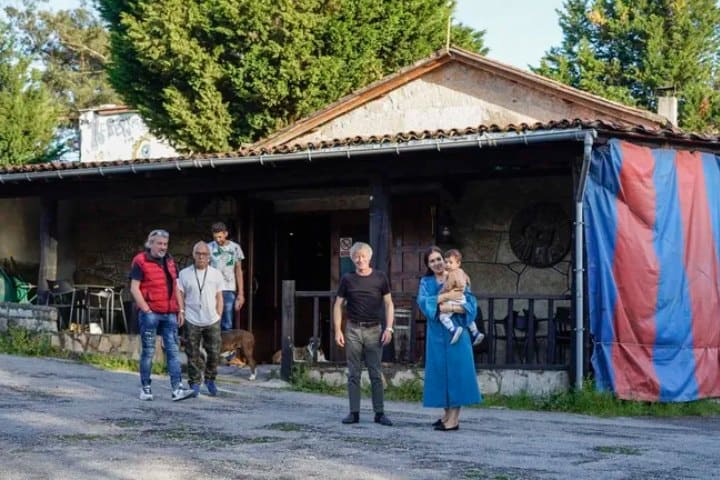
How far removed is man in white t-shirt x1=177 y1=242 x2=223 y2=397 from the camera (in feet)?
31.9

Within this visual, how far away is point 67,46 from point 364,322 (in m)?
37.1

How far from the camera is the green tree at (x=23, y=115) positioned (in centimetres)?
2680

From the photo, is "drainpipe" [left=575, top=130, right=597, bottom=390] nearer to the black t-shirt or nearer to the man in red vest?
the black t-shirt

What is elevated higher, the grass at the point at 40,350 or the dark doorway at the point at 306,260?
the dark doorway at the point at 306,260

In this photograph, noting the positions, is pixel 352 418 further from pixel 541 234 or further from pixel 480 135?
pixel 541 234

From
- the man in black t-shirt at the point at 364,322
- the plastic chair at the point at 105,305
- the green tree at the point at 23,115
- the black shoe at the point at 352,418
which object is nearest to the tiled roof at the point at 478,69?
the plastic chair at the point at 105,305

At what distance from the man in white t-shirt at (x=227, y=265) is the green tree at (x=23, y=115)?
644 inches

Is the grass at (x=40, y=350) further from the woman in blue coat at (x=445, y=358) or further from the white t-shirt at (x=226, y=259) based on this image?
the woman in blue coat at (x=445, y=358)

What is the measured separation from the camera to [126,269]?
15.6 metres

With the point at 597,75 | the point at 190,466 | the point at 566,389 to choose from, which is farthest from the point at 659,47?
the point at 190,466

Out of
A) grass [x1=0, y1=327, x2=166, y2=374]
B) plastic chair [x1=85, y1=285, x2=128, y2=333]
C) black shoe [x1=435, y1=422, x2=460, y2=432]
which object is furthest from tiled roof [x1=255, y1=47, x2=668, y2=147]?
black shoe [x1=435, y1=422, x2=460, y2=432]

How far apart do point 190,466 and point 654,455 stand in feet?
10.4

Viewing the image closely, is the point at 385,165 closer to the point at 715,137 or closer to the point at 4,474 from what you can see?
the point at 715,137

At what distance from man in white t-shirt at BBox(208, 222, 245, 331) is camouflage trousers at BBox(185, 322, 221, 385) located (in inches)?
67.9
